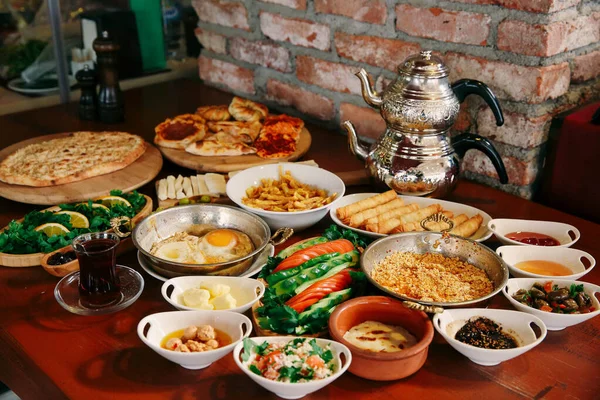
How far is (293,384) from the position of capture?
1092 mm

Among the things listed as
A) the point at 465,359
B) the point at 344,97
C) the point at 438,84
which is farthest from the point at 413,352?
the point at 344,97

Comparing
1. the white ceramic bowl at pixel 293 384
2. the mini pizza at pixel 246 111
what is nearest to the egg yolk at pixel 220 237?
the white ceramic bowl at pixel 293 384

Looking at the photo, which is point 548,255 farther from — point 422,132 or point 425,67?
point 425,67

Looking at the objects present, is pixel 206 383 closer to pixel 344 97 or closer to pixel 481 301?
pixel 481 301

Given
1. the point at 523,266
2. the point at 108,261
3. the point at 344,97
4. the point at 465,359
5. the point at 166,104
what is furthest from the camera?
the point at 166,104

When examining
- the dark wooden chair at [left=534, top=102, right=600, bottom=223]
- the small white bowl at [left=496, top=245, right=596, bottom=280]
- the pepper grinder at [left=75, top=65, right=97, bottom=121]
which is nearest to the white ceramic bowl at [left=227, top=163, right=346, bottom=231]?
the small white bowl at [left=496, top=245, right=596, bottom=280]

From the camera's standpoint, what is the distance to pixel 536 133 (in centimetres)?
188

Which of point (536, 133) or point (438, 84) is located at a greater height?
point (438, 84)

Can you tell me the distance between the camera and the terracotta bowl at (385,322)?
1.17 m

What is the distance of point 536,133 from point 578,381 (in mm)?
886

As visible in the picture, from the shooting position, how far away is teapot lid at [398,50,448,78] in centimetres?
171

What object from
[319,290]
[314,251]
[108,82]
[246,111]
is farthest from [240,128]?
[319,290]

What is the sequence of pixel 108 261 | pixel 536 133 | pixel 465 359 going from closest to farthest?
pixel 465 359 < pixel 108 261 < pixel 536 133

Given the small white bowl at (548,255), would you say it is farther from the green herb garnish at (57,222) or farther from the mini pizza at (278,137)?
the green herb garnish at (57,222)
